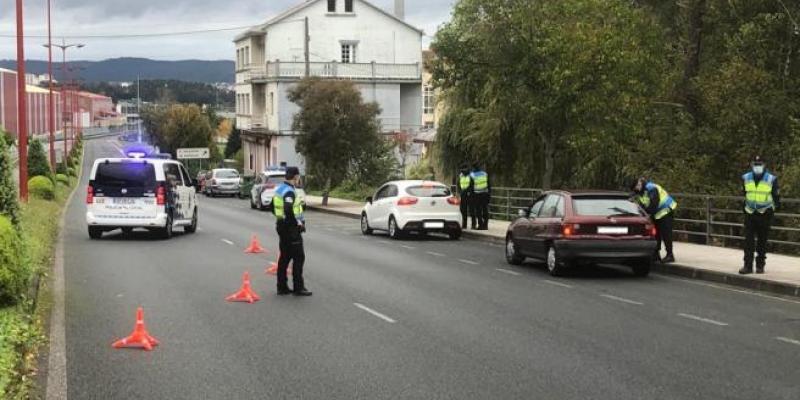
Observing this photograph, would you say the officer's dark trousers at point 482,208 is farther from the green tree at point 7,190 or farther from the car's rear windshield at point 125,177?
the green tree at point 7,190

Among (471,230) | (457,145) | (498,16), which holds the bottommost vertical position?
(471,230)

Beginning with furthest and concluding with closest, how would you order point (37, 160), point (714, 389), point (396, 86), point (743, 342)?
1. point (396, 86)
2. point (37, 160)
3. point (743, 342)
4. point (714, 389)

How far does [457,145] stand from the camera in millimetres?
33844

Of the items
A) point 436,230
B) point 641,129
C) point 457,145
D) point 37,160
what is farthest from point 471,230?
point 37,160

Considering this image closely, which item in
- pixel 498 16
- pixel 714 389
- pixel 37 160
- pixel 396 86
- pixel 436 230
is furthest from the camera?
pixel 396 86

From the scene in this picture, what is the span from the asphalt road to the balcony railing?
49907 mm

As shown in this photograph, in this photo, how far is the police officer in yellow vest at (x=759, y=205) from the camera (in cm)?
1463

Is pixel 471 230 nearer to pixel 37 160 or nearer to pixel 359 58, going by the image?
pixel 37 160

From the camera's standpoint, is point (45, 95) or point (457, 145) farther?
point (45, 95)

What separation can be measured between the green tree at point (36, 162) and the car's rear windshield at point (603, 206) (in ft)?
107

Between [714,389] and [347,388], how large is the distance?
2845mm

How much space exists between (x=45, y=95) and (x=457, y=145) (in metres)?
126

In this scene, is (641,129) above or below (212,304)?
above

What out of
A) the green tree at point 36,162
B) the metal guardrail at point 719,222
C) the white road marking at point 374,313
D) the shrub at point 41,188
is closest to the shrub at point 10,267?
the white road marking at point 374,313
